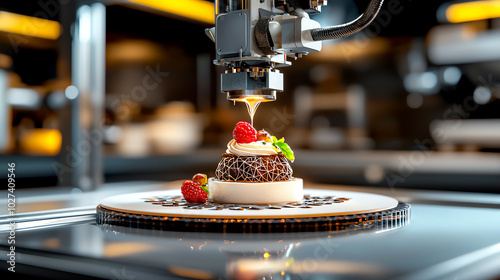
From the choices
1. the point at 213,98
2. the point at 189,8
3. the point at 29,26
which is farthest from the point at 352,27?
the point at 213,98

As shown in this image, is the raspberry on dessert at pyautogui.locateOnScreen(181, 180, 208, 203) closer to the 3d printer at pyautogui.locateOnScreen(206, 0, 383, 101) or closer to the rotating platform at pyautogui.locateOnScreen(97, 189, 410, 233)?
the rotating platform at pyautogui.locateOnScreen(97, 189, 410, 233)

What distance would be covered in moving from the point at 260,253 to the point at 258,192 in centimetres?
42

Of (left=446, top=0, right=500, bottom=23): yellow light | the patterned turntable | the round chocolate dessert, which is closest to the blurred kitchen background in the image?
(left=446, top=0, right=500, bottom=23): yellow light

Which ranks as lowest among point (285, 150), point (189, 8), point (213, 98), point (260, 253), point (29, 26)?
point (260, 253)

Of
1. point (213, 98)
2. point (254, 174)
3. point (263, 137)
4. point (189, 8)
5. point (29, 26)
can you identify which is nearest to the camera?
point (254, 174)

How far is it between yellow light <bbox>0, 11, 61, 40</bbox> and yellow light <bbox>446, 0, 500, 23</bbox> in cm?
132

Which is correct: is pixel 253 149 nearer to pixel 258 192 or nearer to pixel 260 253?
pixel 258 192

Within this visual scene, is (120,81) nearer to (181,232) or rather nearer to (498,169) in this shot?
Answer: (181,232)

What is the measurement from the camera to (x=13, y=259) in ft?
2.53

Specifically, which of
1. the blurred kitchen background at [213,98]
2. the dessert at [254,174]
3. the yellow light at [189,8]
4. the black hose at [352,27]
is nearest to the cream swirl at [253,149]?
the dessert at [254,174]

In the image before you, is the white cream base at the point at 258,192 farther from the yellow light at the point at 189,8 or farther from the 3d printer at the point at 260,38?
the yellow light at the point at 189,8

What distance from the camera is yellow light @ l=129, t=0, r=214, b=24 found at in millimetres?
2029

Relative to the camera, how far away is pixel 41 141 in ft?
5.24

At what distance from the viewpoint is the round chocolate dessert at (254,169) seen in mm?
1247
